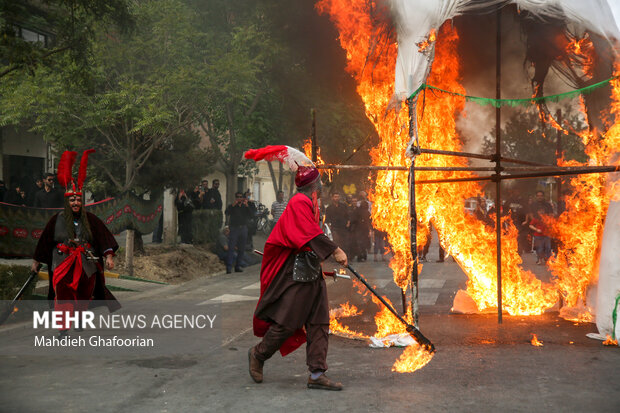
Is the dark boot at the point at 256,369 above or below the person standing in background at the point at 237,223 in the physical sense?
below

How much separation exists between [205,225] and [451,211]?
9.71 metres

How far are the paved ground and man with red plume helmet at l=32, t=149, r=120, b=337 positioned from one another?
0.82 metres

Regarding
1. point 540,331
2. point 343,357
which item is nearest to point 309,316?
point 343,357

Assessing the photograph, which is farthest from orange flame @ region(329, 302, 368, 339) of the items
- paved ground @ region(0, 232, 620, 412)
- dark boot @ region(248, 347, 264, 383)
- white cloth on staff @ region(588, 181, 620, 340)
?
white cloth on staff @ region(588, 181, 620, 340)

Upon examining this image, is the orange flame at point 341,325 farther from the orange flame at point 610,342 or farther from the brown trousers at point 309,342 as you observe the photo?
the orange flame at point 610,342

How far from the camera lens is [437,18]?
23.9 ft

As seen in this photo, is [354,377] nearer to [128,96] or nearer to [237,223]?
[128,96]

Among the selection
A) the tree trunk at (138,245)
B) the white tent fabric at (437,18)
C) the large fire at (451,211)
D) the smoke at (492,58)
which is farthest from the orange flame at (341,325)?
the tree trunk at (138,245)

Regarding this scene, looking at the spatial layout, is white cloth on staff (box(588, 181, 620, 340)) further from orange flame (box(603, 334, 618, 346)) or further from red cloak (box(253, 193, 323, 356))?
red cloak (box(253, 193, 323, 356))

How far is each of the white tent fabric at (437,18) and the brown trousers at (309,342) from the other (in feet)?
10.1

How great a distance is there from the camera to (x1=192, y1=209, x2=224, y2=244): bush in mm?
17453


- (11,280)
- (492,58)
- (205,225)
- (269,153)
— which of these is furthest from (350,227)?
A: (269,153)

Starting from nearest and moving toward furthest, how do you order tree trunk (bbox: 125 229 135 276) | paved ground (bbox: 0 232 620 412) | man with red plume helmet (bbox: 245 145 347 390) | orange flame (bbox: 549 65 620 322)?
paved ground (bbox: 0 232 620 412) < man with red plume helmet (bbox: 245 145 347 390) < orange flame (bbox: 549 65 620 322) < tree trunk (bbox: 125 229 135 276)

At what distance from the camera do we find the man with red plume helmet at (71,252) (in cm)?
755
